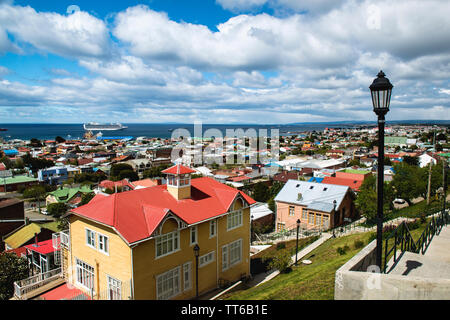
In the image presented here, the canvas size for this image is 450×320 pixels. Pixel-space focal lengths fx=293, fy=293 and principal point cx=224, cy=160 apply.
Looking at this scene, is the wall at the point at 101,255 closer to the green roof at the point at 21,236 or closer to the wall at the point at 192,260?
the wall at the point at 192,260

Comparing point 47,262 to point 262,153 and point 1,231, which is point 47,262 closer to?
point 1,231

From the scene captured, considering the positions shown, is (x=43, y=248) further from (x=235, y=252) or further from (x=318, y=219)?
(x=318, y=219)

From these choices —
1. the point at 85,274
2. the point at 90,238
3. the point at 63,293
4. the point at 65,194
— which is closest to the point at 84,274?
the point at 85,274

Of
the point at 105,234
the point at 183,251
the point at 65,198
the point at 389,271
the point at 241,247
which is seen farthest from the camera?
the point at 65,198

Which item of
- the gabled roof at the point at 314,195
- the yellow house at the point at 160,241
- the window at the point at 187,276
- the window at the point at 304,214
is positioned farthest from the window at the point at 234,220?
the window at the point at 304,214

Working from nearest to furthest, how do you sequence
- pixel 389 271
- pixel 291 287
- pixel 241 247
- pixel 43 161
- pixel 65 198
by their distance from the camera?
pixel 389 271 → pixel 291 287 → pixel 241 247 → pixel 65 198 → pixel 43 161

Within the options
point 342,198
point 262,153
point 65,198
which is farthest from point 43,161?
point 342,198

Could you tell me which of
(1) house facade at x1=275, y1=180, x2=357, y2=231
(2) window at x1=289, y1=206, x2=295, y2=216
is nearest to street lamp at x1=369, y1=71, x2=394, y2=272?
(1) house facade at x1=275, y1=180, x2=357, y2=231
